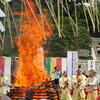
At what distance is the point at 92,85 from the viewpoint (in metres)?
10.8

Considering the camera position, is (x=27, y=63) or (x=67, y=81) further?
(x=67, y=81)

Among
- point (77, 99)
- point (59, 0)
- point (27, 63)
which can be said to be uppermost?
point (59, 0)

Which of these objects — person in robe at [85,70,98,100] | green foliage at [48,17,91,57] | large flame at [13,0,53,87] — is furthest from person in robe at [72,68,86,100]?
green foliage at [48,17,91,57]

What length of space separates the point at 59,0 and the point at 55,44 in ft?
57.6

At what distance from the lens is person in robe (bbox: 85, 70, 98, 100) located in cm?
1073

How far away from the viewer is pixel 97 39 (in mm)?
33750

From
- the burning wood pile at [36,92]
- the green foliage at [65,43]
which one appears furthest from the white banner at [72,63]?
the green foliage at [65,43]

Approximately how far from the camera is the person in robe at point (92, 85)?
10730mm

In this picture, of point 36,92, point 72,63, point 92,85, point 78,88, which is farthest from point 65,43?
point 36,92

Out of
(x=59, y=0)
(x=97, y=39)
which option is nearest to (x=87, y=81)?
(x=59, y=0)

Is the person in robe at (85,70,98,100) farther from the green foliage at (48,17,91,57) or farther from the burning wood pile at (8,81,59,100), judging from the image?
the green foliage at (48,17,91,57)

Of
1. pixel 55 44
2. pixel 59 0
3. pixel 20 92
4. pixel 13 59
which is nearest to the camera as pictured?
pixel 59 0

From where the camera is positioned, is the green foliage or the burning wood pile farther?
the green foliage

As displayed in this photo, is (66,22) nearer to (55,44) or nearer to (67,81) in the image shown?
(55,44)
